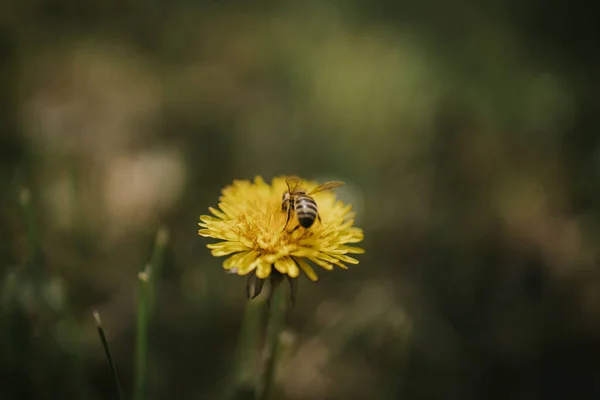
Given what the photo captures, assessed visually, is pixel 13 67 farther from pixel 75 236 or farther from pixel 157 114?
pixel 75 236

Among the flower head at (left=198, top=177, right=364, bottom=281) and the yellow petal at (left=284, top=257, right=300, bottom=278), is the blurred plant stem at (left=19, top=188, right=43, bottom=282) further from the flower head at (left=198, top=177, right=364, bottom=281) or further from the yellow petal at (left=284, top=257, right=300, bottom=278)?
the yellow petal at (left=284, top=257, right=300, bottom=278)

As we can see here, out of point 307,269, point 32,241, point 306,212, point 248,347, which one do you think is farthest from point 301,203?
point 32,241

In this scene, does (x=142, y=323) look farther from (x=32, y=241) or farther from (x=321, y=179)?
(x=321, y=179)

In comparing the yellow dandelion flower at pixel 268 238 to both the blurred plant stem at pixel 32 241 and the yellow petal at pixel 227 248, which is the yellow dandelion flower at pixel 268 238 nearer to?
the yellow petal at pixel 227 248

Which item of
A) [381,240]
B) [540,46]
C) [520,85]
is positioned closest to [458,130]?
[520,85]

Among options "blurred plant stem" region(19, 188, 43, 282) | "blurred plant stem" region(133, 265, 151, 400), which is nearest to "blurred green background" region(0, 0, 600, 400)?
"blurred plant stem" region(19, 188, 43, 282)
